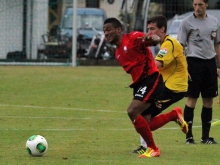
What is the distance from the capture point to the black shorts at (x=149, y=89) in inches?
356

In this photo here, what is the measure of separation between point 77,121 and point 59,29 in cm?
1432

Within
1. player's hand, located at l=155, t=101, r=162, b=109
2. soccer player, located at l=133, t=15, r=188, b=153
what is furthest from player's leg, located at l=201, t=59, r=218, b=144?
player's hand, located at l=155, t=101, r=162, b=109

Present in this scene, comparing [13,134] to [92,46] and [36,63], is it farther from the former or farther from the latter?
[92,46]

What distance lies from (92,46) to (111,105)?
10.6 meters

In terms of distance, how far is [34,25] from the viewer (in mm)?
26875

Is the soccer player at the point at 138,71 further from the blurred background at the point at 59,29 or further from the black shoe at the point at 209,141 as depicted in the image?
the blurred background at the point at 59,29

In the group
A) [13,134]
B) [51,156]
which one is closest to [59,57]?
[13,134]

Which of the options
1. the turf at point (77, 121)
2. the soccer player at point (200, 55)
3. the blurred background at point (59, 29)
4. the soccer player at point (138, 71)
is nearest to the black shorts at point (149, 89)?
the soccer player at point (138, 71)

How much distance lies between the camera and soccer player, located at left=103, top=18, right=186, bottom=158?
29.4ft

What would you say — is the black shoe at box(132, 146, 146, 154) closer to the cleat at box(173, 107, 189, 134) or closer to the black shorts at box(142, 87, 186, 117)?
the black shorts at box(142, 87, 186, 117)

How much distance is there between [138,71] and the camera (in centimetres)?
905

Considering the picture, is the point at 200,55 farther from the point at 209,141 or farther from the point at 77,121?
the point at 77,121

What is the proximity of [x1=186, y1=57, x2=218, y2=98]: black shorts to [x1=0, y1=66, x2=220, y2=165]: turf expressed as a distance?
0.73m

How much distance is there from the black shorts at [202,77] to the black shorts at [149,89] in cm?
159
